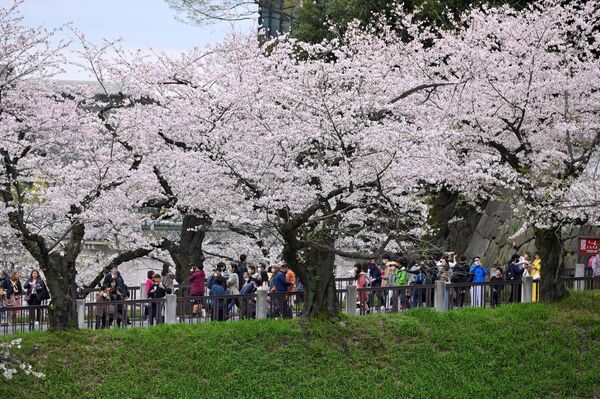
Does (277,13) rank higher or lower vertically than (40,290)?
higher

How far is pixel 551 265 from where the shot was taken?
2345cm

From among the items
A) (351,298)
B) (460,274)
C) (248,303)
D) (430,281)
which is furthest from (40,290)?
(460,274)

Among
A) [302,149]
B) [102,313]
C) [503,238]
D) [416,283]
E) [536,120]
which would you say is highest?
[536,120]

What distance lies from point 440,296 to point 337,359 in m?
3.87

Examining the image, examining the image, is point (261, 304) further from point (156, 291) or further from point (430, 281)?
point (430, 281)

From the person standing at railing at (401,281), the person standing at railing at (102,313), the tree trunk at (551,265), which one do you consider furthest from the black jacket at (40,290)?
the tree trunk at (551,265)

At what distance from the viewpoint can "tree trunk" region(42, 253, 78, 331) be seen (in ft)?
60.0

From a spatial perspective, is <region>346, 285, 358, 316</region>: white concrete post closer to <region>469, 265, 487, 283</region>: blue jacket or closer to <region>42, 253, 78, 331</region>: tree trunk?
<region>469, 265, 487, 283</region>: blue jacket

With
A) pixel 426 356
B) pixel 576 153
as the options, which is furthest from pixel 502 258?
pixel 426 356

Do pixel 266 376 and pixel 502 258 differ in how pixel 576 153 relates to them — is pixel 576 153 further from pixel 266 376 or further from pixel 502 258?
pixel 266 376

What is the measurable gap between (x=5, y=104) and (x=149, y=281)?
16.9 feet

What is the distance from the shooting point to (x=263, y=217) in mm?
21000

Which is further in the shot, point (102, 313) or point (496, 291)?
point (496, 291)

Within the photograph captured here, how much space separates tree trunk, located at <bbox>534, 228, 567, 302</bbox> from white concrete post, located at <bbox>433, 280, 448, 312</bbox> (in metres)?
2.92
